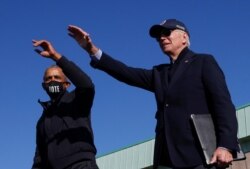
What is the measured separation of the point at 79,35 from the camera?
4.62m

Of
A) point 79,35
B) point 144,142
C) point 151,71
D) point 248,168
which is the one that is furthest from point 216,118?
point 144,142

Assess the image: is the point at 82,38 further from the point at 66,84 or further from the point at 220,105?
the point at 220,105

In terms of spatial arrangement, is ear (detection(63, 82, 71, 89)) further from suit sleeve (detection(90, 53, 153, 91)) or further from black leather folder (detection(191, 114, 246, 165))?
black leather folder (detection(191, 114, 246, 165))

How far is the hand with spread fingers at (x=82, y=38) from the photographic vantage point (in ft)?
15.0

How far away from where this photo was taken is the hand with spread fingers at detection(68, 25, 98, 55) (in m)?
4.59

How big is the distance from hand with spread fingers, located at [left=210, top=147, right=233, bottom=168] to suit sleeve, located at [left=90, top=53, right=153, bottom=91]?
1.07m

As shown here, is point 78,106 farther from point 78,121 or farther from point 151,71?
point 151,71

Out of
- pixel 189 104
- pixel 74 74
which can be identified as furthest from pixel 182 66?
pixel 74 74

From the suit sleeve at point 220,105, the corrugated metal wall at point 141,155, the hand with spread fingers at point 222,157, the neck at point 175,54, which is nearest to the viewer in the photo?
the hand with spread fingers at point 222,157

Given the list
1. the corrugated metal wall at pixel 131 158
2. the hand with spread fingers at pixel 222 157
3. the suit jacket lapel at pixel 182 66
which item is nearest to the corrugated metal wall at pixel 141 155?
the corrugated metal wall at pixel 131 158

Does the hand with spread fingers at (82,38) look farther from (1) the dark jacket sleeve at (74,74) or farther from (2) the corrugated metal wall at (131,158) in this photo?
(2) the corrugated metal wall at (131,158)

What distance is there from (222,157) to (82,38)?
1.75m

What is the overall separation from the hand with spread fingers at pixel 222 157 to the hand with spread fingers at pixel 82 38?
1.56m

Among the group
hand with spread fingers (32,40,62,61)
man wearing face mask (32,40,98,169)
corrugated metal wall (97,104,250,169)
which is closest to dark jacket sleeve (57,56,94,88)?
→ man wearing face mask (32,40,98,169)
